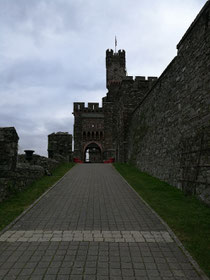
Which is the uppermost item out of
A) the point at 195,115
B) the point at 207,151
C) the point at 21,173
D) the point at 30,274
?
the point at 195,115

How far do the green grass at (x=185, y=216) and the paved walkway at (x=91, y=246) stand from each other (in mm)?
255

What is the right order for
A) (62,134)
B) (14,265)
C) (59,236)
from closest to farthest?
(14,265) → (59,236) → (62,134)

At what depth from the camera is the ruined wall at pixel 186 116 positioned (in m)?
7.73

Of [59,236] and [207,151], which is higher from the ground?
[207,151]

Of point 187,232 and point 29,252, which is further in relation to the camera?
point 187,232

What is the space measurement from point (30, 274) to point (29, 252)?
769mm

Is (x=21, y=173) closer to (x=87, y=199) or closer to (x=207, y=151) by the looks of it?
(x=87, y=199)

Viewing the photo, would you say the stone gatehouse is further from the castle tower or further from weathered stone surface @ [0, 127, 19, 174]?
the castle tower

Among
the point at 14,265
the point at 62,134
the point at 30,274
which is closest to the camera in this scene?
the point at 30,274

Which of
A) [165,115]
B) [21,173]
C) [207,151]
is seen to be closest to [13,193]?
[21,173]

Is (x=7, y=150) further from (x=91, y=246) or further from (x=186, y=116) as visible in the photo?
(x=186, y=116)

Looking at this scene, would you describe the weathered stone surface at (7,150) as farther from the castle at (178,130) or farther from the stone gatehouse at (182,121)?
the stone gatehouse at (182,121)

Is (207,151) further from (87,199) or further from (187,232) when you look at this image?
(87,199)

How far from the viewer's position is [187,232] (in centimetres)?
493
